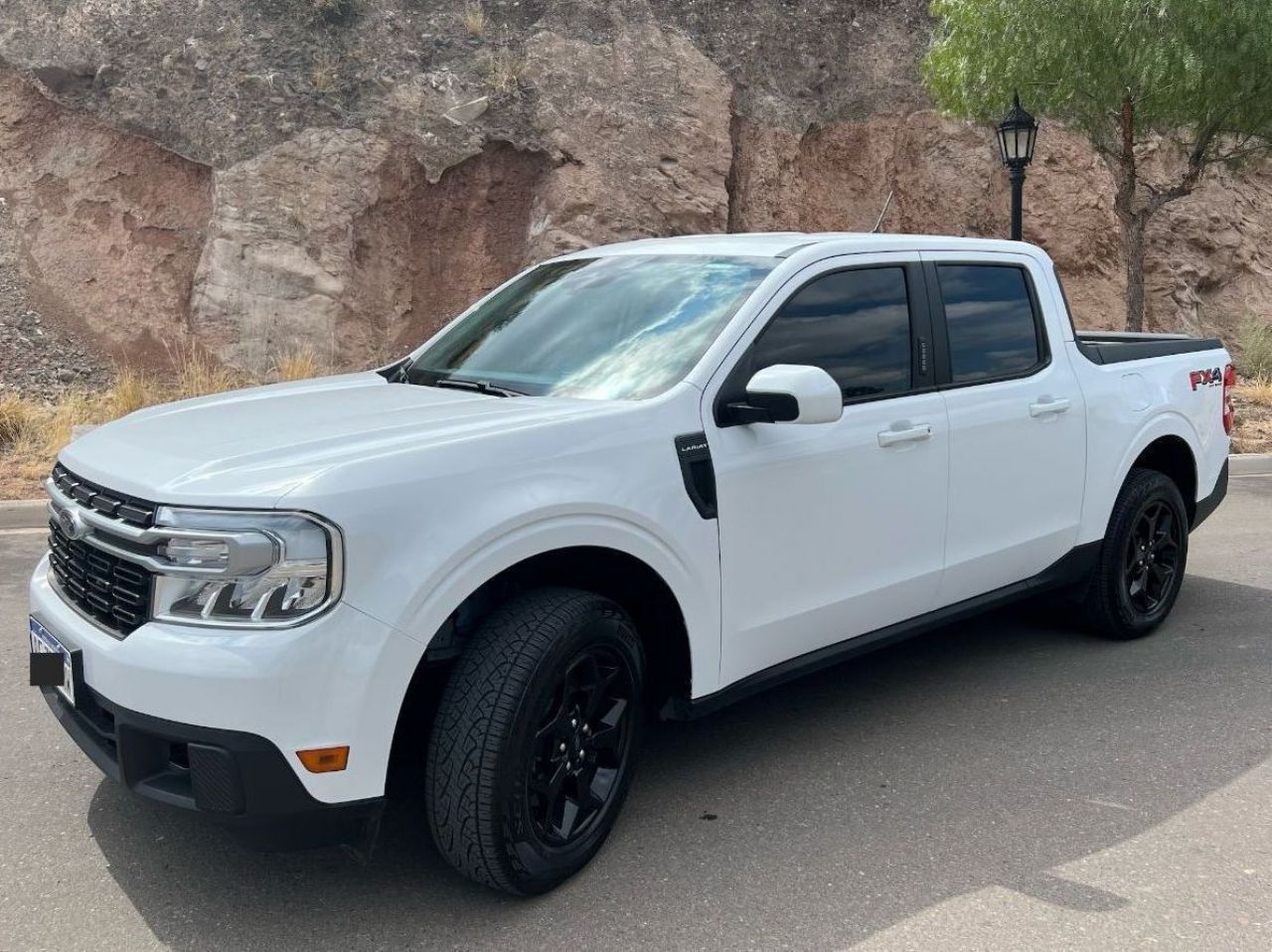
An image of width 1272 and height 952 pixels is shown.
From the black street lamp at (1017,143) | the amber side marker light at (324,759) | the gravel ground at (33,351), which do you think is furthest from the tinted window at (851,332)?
the gravel ground at (33,351)

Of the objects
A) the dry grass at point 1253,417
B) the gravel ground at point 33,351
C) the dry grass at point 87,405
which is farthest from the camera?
the gravel ground at point 33,351

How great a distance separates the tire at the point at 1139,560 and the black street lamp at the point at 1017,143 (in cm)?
699

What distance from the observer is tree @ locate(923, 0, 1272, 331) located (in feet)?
39.1

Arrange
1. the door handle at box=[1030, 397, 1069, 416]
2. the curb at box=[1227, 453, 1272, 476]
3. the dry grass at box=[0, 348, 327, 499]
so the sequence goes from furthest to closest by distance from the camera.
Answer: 1. the curb at box=[1227, 453, 1272, 476]
2. the dry grass at box=[0, 348, 327, 499]
3. the door handle at box=[1030, 397, 1069, 416]

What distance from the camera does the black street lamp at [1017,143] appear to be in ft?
38.9

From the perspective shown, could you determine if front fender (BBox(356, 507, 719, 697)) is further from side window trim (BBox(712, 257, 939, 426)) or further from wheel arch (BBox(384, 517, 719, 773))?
side window trim (BBox(712, 257, 939, 426))

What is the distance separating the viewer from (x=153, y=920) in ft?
9.82

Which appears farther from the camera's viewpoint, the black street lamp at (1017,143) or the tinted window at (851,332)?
the black street lamp at (1017,143)

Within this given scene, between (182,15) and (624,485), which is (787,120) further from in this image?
(624,485)

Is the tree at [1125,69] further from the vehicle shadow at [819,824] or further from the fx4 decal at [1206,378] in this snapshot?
the vehicle shadow at [819,824]

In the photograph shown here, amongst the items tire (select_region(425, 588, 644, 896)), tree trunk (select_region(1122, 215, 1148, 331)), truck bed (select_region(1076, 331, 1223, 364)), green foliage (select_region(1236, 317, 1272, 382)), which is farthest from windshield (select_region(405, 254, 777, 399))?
green foliage (select_region(1236, 317, 1272, 382))

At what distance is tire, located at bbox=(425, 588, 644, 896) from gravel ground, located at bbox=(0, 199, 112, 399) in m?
11.6

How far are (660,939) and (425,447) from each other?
1.37 m

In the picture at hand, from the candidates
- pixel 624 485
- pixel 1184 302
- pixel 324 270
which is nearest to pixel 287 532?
pixel 624 485
